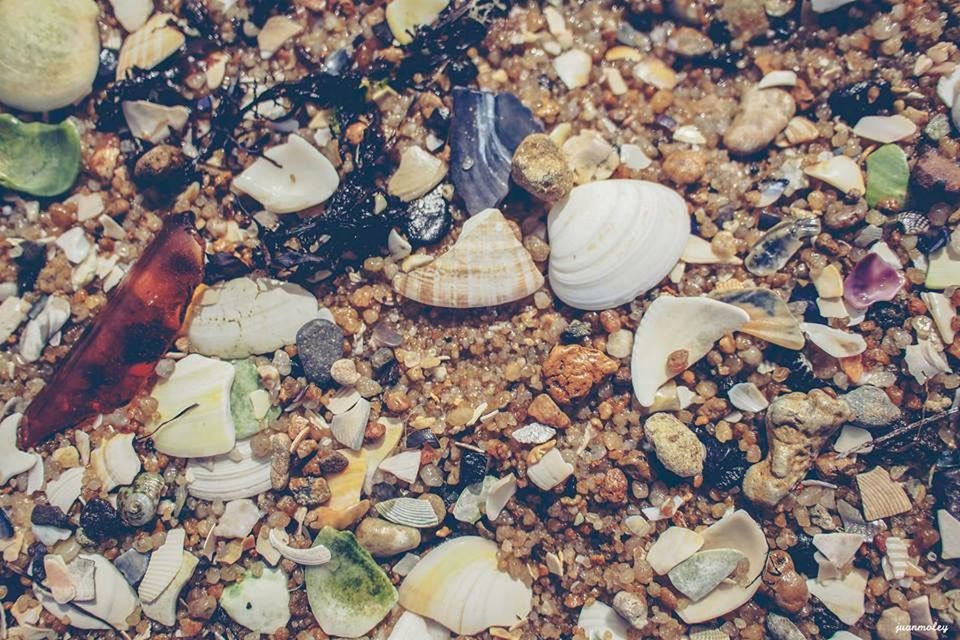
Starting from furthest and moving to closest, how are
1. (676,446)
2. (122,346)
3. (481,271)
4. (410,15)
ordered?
(410,15), (122,346), (481,271), (676,446)

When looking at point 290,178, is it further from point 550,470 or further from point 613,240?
point 550,470

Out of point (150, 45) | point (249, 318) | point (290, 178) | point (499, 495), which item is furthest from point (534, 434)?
point (150, 45)

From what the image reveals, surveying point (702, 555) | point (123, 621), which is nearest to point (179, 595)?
point (123, 621)

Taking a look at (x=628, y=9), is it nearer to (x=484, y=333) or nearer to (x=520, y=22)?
(x=520, y=22)

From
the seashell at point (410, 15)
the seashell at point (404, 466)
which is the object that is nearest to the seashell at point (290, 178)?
the seashell at point (410, 15)

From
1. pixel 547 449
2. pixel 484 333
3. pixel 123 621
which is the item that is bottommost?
pixel 123 621

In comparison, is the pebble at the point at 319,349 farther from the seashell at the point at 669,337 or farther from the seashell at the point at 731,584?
the seashell at the point at 731,584

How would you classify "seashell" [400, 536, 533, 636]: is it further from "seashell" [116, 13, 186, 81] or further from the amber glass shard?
"seashell" [116, 13, 186, 81]
